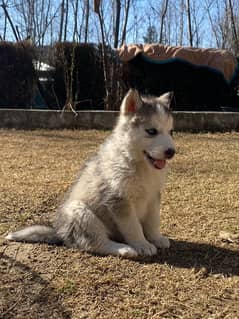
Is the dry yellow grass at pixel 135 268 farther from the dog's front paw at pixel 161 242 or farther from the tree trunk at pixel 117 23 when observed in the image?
the tree trunk at pixel 117 23

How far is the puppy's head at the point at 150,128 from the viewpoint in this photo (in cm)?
313

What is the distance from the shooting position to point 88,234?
325 centimetres

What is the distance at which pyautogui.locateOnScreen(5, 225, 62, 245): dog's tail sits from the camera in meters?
3.46

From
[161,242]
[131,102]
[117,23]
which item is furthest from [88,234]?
[117,23]

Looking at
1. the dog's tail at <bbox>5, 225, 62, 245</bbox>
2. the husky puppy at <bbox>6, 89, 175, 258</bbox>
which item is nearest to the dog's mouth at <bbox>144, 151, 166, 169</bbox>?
the husky puppy at <bbox>6, 89, 175, 258</bbox>

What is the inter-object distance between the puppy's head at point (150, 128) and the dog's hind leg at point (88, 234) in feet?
1.74

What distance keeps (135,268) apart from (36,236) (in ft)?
2.65

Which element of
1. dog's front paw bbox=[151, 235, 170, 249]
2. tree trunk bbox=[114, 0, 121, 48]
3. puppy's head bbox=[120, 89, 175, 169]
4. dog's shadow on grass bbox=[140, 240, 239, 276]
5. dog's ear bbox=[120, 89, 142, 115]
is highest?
tree trunk bbox=[114, 0, 121, 48]

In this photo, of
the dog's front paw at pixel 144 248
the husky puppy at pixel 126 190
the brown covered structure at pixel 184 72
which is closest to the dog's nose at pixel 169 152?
the husky puppy at pixel 126 190

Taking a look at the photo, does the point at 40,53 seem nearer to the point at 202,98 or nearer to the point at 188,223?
the point at 202,98

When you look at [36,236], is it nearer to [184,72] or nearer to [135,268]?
[135,268]

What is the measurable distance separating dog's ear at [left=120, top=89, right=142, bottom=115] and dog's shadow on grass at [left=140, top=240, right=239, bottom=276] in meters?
0.98

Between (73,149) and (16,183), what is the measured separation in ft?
7.58

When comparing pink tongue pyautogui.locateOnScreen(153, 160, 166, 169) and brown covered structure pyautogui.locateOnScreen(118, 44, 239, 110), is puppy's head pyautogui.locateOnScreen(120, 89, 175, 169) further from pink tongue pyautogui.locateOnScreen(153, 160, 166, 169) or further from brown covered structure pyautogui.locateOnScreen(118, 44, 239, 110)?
brown covered structure pyautogui.locateOnScreen(118, 44, 239, 110)
